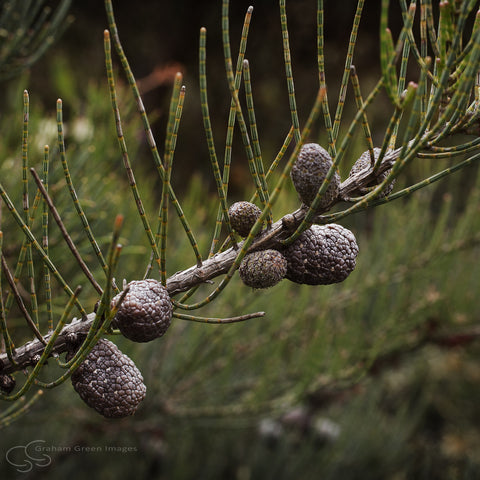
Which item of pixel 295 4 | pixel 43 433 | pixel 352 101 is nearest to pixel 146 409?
pixel 43 433

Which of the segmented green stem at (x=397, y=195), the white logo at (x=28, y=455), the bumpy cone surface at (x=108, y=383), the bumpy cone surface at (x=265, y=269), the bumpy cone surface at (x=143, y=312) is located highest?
the segmented green stem at (x=397, y=195)

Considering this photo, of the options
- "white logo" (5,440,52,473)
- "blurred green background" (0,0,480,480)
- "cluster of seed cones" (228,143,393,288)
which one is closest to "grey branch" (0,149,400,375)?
"cluster of seed cones" (228,143,393,288)

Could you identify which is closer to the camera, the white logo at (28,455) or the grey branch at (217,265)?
the grey branch at (217,265)

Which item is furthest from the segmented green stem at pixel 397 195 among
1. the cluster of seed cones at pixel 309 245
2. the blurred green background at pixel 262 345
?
the blurred green background at pixel 262 345

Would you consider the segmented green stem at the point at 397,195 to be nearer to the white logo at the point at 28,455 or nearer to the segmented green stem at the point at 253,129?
the segmented green stem at the point at 253,129

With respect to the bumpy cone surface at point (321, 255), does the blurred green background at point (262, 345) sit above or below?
below

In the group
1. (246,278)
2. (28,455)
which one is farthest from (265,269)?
(28,455)
